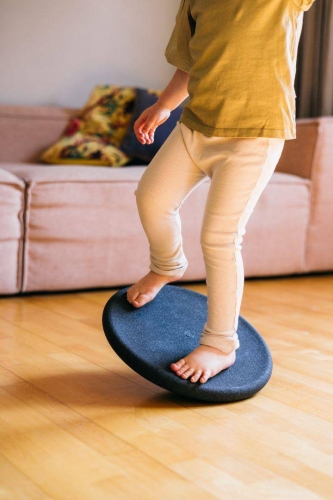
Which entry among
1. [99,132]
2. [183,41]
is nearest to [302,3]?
[183,41]

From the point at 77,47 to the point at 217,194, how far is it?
2.09 meters

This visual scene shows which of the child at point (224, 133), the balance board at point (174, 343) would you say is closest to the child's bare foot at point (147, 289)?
the balance board at point (174, 343)

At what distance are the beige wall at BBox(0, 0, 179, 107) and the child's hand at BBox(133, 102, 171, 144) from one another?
5.66 ft

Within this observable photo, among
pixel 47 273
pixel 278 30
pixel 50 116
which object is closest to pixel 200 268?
pixel 47 273

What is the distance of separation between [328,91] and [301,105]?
0.51 feet

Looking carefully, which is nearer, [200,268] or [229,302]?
[229,302]

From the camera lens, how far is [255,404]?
1.37m

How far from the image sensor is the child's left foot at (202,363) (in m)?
1.35

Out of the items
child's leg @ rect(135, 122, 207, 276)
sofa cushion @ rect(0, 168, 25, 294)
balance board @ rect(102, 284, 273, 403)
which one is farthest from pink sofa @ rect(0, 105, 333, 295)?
child's leg @ rect(135, 122, 207, 276)

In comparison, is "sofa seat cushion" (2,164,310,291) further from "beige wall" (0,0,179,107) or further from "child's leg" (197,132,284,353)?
"child's leg" (197,132,284,353)

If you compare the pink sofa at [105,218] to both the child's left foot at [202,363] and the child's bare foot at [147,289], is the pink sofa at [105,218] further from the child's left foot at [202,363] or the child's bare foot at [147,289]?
the child's left foot at [202,363]

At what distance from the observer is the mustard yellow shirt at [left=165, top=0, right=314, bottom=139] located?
1338 mm

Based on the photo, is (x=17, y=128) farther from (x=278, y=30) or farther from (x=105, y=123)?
(x=278, y=30)

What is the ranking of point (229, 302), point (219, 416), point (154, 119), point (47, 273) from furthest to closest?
point (47, 273) → point (154, 119) → point (229, 302) → point (219, 416)
